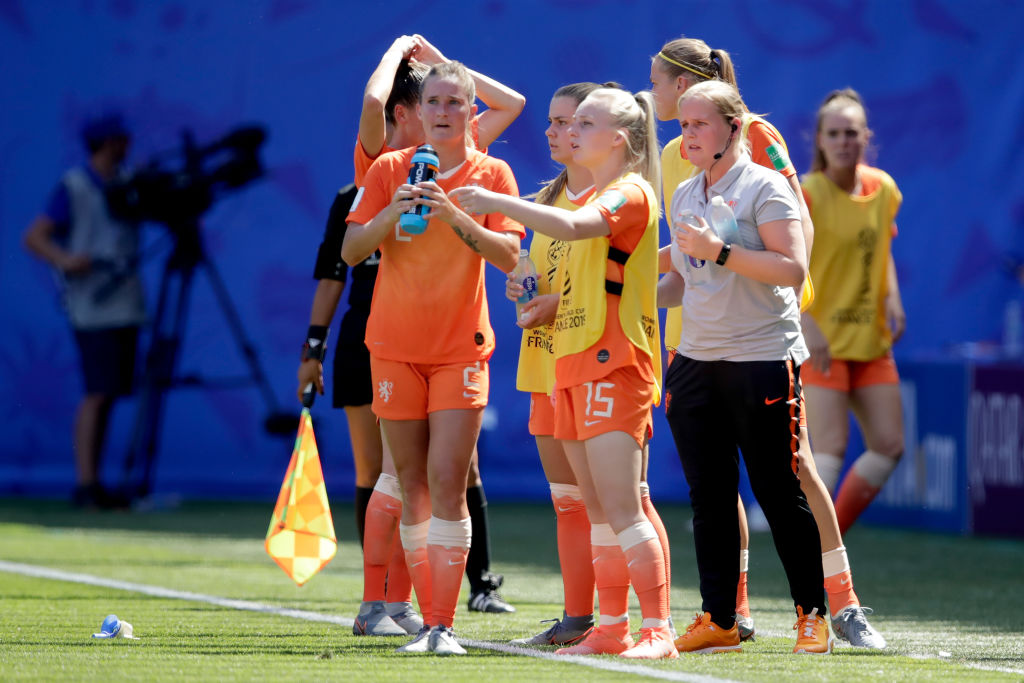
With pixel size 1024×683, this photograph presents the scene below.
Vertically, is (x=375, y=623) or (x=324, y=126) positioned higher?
(x=324, y=126)

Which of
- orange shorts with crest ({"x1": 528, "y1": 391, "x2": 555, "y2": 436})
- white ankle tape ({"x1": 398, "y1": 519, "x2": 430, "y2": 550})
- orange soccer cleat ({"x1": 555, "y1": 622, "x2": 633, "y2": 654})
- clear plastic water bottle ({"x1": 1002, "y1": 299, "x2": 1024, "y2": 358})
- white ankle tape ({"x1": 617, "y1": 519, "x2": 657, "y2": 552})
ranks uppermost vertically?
clear plastic water bottle ({"x1": 1002, "y1": 299, "x2": 1024, "y2": 358})

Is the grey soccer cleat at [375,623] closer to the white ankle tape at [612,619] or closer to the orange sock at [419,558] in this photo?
the orange sock at [419,558]

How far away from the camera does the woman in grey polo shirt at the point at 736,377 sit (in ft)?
14.8

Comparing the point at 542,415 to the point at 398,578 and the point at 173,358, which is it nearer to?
the point at 398,578

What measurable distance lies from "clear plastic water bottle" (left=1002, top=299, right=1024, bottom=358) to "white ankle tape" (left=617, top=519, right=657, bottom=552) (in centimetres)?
723

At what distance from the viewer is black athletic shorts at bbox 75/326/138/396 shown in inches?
412

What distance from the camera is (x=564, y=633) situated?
4820 millimetres

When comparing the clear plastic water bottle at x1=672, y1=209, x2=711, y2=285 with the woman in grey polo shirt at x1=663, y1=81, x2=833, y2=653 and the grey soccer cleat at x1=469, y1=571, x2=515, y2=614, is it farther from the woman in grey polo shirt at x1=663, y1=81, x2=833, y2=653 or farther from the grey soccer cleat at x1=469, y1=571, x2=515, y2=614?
the grey soccer cleat at x1=469, y1=571, x2=515, y2=614

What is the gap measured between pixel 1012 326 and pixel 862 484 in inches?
206

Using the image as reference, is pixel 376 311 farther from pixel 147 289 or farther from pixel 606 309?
pixel 147 289

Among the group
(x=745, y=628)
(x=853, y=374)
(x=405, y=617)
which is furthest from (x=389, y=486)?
(x=853, y=374)

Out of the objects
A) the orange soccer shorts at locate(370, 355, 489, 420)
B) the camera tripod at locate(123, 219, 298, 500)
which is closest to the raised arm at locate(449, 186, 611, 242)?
the orange soccer shorts at locate(370, 355, 489, 420)

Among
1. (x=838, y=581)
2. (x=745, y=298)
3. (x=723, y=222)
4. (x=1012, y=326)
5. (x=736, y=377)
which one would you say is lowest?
Answer: (x=838, y=581)

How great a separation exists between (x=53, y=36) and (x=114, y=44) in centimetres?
45
